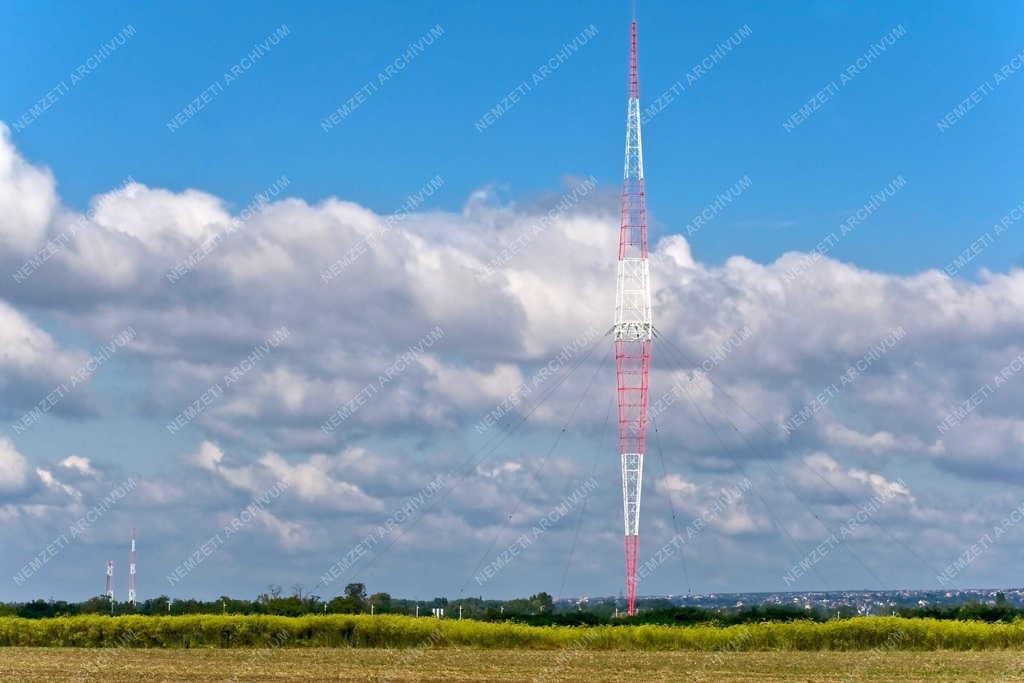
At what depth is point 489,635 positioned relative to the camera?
223 ft

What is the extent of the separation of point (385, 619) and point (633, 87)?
30.6 metres

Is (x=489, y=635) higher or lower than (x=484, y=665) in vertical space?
higher

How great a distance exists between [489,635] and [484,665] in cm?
1315

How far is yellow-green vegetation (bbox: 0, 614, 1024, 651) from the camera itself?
2655 inches

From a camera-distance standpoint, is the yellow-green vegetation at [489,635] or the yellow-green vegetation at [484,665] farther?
the yellow-green vegetation at [489,635]

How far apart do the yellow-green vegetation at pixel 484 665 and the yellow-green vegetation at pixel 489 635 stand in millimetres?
2365

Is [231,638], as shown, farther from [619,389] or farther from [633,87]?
[633,87]

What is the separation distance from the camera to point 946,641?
227 feet

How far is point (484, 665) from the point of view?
5488cm

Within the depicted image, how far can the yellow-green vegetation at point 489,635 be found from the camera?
67.4 metres

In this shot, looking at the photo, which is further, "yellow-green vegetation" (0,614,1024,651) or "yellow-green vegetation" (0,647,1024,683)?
"yellow-green vegetation" (0,614,1024,651)

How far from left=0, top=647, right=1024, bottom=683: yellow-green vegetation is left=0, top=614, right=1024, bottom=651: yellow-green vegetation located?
236cm

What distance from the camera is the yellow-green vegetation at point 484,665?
4869 cm

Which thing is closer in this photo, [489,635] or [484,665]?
[484,665]
